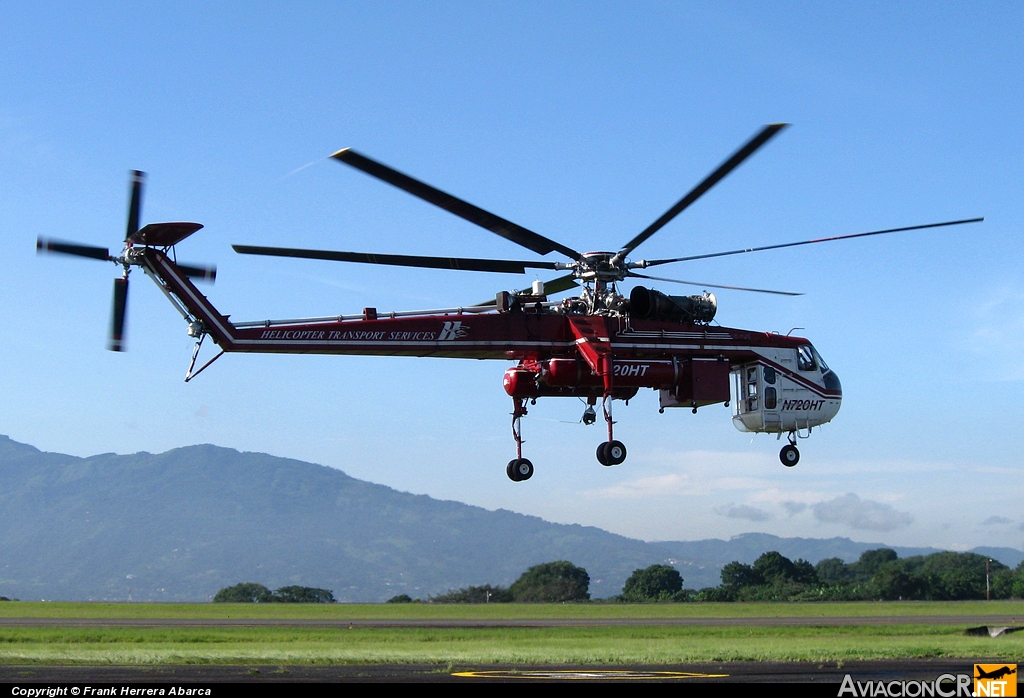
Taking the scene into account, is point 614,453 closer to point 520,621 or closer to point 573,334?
point 573,334

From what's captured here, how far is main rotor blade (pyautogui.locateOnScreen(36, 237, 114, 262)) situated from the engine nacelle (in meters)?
14.3

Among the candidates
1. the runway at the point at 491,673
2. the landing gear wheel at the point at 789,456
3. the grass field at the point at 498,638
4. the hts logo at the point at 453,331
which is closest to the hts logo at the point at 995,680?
the runway at the point at 491,673

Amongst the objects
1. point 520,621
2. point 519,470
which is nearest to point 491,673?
point 519,470

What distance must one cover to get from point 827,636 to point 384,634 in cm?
1869

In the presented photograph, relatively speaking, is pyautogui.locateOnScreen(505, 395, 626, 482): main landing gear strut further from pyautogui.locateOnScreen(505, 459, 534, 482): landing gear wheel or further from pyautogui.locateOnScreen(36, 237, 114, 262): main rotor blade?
pyautogui.locateOnScreen(36, 237, 114, 262): main rotor blade

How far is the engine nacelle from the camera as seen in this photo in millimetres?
29453

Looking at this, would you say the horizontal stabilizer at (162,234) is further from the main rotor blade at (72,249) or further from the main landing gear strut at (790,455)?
the main landing gear strut at (790,455)

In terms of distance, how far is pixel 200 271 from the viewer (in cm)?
2670

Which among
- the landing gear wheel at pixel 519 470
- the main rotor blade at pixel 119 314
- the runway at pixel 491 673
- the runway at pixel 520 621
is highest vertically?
the main rotor blade at pixel 119 314

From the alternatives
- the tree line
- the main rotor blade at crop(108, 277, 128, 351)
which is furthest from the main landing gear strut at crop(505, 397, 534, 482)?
the tree line

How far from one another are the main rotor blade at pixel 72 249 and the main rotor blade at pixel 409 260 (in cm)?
356

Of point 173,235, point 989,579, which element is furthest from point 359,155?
point 989,579

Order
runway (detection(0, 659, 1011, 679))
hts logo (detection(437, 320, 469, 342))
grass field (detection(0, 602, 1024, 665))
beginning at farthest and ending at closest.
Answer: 1. hts logo (detection(437, 320, 469, 342))
2. grass field (detection(0, 602, 1024, 665))
3. runway (detection(0, 659, 1011, 679))

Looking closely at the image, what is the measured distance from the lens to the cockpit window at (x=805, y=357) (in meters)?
31.9
